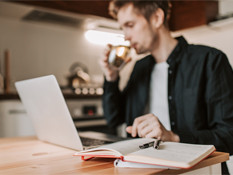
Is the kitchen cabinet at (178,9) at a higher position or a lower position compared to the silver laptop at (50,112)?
higher

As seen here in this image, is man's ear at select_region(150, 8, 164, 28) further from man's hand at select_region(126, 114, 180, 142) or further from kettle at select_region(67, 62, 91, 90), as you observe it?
kettle at select_region(67, 62, 91, 90)

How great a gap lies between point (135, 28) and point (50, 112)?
2.55 feet

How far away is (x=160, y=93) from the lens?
151cm

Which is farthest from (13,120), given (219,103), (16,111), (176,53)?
(219,103)

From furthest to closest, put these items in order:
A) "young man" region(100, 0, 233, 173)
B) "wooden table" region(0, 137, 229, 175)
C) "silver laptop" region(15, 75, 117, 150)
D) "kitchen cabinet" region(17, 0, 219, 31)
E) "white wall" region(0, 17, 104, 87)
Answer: "white wall" region(0, 17, 104, 87) → "kitchen cabinet" region(17, 0, 219, 31) → "young man" region(100, 0, 233, 173) → "silver laptop" region(15, 75, 117, 150) → "wooden table" region(0, 137, 229, 175)

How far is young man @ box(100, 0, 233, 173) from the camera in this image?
45.3 inches

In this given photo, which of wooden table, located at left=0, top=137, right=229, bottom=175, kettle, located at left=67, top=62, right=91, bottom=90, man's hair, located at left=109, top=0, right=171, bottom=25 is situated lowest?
kettle, located at left=67, top=62, right=91, bottom=90

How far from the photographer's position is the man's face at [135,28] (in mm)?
1423

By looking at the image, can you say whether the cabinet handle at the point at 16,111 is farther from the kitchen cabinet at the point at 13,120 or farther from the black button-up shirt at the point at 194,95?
the black button-up shirt at the point at 194,95

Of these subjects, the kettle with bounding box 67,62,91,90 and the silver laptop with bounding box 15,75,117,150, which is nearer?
the silver laptop with bounding box 15,75,117,150

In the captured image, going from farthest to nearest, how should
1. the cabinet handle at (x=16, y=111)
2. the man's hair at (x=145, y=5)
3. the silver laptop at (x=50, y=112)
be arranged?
the cabinet handle at (x=16, y=111)
the man's hair at (x=145, y=5)
the silver laptop at (x=50, y=112)

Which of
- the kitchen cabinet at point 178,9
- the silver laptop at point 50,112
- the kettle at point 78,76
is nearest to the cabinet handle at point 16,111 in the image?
the kettle at point 78,76

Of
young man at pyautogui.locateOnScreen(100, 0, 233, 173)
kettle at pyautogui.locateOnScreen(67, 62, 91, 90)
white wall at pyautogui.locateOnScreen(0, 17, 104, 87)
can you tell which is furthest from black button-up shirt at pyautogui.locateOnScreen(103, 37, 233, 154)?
white wall at pyautogui.locateOnScreen(0, 17, 104, 87)

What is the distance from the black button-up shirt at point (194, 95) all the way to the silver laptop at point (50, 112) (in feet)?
1.31
